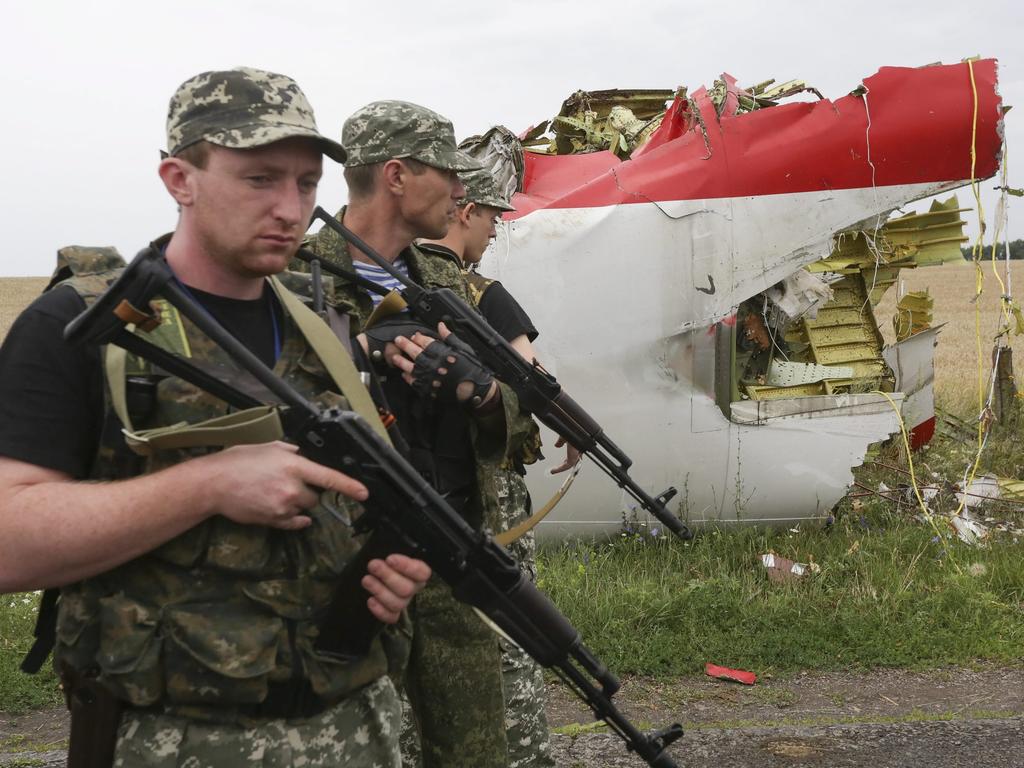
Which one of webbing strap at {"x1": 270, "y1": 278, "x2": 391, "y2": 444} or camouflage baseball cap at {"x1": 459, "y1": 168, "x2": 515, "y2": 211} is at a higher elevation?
camouflage baseball cap at {"x1": 459, "y1": 168, "x2": 515, "y2": 211}

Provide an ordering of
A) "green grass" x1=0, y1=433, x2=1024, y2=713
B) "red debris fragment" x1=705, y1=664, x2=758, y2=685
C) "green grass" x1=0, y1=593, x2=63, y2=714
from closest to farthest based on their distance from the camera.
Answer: "green grass" x1=0, y1=593, x2=63, y2=714 → "red debris fragment" x1=705, y1=664, x2=758, y2=685 → "green grass" x1=0, y1=433, x2=1024, y2=713

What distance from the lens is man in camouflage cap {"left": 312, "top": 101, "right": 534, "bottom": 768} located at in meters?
2.86

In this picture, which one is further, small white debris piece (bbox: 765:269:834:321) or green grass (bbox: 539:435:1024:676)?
small white debris piece (bbox: 765:269:834:321)

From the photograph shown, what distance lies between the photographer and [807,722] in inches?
178

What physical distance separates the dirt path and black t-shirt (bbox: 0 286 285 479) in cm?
290

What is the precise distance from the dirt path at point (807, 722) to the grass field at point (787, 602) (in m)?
0.16

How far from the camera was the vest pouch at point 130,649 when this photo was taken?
175 cm

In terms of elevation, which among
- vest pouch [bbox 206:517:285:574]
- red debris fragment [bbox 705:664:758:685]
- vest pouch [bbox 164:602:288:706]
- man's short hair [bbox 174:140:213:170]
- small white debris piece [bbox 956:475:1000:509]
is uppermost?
man's short hair [bbox 174:140:213:170]

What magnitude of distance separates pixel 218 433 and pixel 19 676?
371 centimetres

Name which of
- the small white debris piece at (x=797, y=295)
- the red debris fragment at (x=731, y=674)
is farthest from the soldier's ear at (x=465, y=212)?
the small white debris piece at (x=797, y=295)

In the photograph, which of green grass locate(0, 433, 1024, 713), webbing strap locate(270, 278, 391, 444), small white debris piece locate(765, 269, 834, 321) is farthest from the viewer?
small white debris piece locate(765, 269, 834, 321)

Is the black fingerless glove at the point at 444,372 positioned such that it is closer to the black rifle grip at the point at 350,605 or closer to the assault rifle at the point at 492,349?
the assault rifle at the point at 492,349

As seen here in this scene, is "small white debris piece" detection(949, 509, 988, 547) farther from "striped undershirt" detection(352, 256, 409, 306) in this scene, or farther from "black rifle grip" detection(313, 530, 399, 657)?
"black rifle grip" detection(313, 530, 399, 657)

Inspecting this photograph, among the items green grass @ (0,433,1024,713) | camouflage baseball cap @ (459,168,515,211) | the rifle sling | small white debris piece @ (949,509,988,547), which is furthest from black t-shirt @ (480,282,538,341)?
small white debris piece @ (949,509,988,547)
